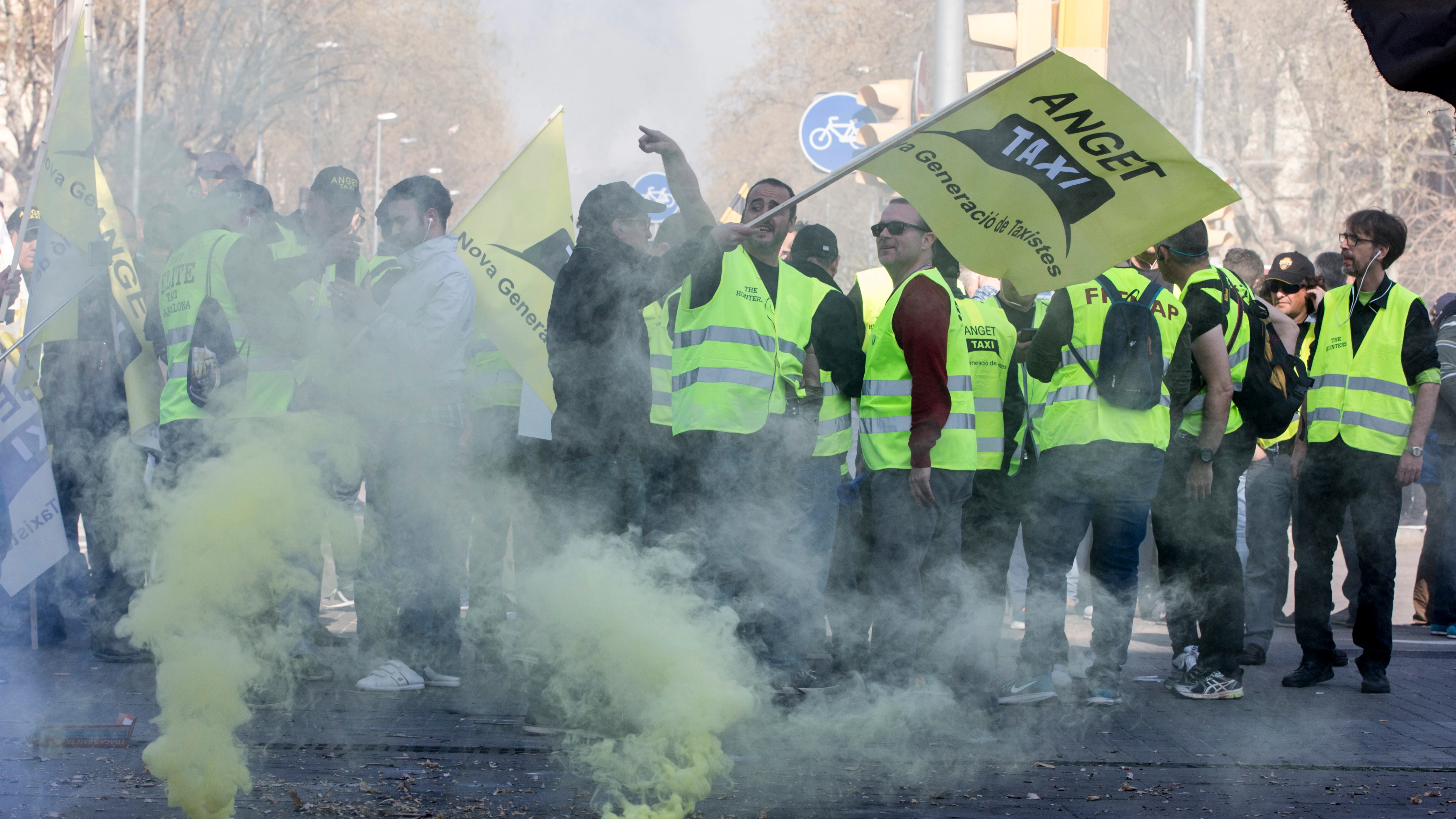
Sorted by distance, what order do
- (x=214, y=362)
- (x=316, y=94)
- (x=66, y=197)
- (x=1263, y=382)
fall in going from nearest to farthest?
(x=66, y=197)
(x=214, y=362)
(x=1263, y=382)
(x=316, y=94)

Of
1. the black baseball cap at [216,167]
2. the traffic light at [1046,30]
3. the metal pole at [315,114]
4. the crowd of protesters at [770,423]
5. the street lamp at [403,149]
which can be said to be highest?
the traffic light at [1046,30]

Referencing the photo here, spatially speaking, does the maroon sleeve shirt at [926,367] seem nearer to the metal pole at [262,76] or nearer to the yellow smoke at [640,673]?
the yellow smoke at [640,673]

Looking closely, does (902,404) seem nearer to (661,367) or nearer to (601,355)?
(661,367)

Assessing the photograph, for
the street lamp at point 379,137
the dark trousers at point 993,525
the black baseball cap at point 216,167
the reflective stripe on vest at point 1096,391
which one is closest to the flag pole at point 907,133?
the reflective stripe on vest at point 1096,391

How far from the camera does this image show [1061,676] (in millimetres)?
5688

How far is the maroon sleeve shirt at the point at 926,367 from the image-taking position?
4.60 m

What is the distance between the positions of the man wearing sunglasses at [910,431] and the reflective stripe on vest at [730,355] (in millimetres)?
425

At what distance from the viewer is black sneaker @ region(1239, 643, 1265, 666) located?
6258mm

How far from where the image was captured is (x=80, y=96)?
4762mm

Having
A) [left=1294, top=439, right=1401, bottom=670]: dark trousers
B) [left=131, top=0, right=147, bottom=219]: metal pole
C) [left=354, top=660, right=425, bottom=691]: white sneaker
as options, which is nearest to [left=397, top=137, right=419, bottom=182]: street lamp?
[left=131, top=0, right=147, bottom=219]: metal pole

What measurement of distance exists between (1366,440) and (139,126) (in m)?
5.59

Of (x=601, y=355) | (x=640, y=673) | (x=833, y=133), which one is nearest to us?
(x=640, y=673)

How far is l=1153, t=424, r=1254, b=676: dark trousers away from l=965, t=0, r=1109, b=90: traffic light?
3.22m

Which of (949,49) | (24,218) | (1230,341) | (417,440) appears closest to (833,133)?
(949,49)
